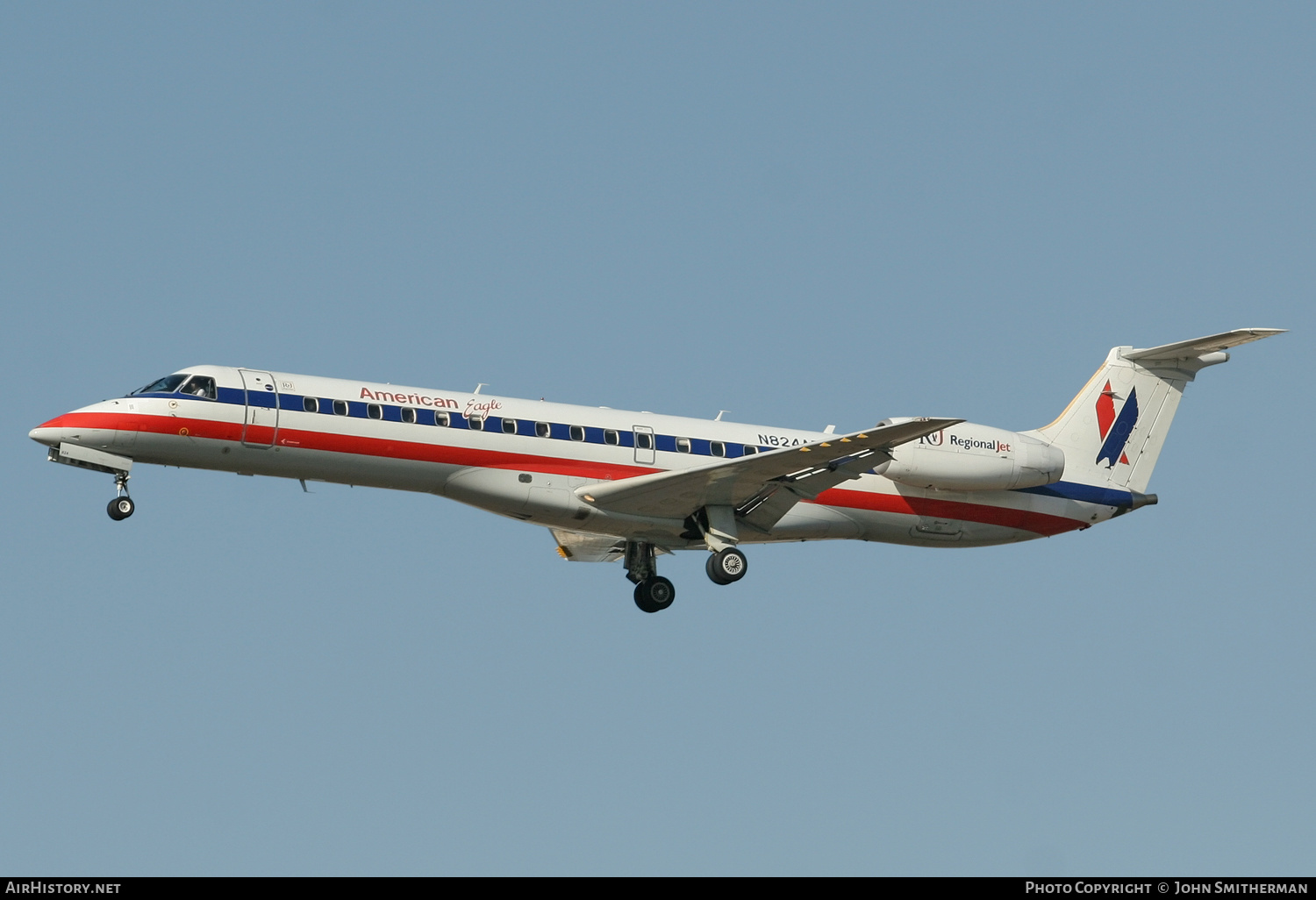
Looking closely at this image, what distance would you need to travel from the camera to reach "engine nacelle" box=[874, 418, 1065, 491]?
30781 millimetres

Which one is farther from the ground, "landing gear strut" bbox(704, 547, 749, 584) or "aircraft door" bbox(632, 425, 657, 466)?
"aircraft door" bbox(632, 425, 657, 466)

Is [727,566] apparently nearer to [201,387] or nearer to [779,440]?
[779,440]

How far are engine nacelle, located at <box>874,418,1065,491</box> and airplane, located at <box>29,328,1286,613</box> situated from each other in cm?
4

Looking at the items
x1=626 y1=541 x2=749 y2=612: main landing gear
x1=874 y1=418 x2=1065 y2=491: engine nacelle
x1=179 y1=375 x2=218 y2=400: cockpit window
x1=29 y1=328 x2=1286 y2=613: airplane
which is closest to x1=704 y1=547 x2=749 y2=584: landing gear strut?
x1=29 y1=328 x2=1286 y2=613: airplane

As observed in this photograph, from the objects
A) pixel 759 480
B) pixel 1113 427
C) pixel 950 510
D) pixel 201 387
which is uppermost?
pixel 1113 427

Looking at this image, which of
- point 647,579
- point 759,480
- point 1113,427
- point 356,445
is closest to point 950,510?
point 1113,427

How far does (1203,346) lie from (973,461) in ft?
19.2

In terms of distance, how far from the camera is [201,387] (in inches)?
1091

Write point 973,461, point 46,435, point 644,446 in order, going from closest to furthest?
point 46,435 → point 644,446 → point 973,461

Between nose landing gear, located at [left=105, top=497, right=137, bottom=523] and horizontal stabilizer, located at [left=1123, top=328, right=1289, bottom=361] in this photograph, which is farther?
horizontal stabilizer, located at [left=1123, top=328, right=1289, bottom=361]

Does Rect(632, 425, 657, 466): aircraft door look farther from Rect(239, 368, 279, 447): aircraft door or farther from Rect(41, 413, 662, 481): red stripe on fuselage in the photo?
Rect(239, 368, 279, 447): aircraft door

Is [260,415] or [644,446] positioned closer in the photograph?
[260,415]

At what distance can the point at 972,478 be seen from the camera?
31.2 m
